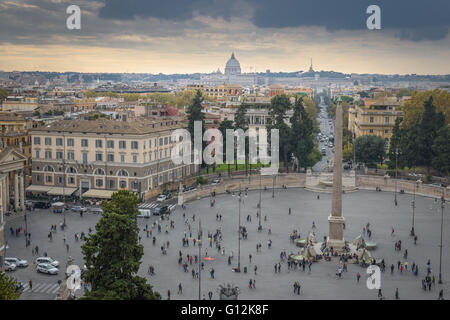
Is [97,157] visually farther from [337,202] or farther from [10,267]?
[337,202]

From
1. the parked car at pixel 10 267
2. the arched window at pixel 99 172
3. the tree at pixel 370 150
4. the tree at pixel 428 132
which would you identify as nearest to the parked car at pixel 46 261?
the parked car at pixel 10 267

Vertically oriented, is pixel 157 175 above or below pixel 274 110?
below

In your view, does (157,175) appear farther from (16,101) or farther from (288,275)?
(16,101)

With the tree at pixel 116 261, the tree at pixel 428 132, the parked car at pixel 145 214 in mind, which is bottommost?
the parked car at pixel 145 214

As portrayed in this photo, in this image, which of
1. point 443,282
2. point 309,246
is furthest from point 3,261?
point 443,282

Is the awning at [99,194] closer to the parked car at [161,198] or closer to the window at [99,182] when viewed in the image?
the window at [99,182]

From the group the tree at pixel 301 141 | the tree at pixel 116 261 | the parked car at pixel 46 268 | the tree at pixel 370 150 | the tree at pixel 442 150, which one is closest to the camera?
the tree at pixel 116 261
